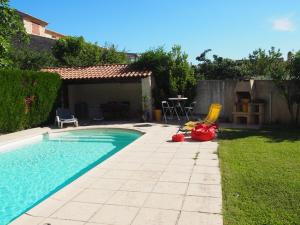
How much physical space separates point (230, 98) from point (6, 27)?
1354 cm

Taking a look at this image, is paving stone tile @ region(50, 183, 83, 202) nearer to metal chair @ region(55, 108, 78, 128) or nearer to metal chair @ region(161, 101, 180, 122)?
metal chair @ region(55, 108, 78, 128)

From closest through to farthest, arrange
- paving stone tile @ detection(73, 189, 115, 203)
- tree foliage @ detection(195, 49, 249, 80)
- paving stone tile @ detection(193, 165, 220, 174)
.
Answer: paving stone tile @ detection(73, 189, 115, 203)
paving stone tile @ detection(193, 165, 220, 174)
tree foliage @ detection(195, 49, 249, 80)

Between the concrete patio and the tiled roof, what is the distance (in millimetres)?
9371

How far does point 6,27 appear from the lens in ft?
64.2

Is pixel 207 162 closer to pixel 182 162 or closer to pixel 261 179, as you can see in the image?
pixel 182 162

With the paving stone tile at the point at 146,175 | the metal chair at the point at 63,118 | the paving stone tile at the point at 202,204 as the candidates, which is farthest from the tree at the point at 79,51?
the paving stone tile at the point at 202,204

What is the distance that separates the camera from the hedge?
14867mm

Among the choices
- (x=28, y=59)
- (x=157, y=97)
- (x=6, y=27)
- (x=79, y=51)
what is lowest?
(x=157, y=97)

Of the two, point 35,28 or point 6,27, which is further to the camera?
point 35,28

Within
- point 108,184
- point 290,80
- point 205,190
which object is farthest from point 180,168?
point 290,80

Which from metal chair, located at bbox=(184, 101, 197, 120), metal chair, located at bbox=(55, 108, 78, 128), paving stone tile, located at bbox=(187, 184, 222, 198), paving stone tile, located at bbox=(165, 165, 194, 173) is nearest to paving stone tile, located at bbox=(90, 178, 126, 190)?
paving stone tile, located at bbox=(165, 165, 194, 173)

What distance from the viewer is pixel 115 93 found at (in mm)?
21781

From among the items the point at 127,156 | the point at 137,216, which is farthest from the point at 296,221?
the point at 127,156

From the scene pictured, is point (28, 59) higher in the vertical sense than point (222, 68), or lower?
higher
